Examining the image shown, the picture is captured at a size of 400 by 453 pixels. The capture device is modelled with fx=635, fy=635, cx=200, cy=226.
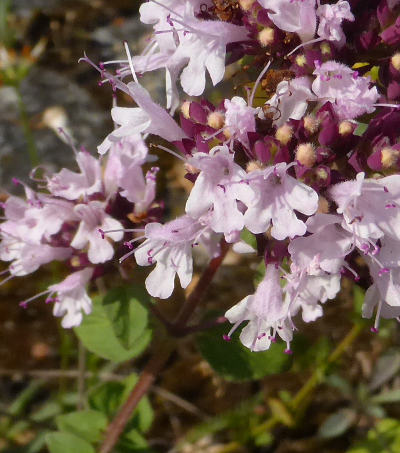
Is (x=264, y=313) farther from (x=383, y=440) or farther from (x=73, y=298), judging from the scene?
(x=383, y=440)

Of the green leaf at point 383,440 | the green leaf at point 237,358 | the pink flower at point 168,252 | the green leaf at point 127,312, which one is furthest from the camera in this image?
the green leaf at point 383,440

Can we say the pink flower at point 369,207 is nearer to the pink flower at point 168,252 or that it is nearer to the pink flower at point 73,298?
the pink flower at point 168,252

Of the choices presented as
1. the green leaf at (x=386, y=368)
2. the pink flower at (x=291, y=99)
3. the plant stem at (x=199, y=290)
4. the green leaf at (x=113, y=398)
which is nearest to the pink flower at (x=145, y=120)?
the pink flower at (x=291, y=99)

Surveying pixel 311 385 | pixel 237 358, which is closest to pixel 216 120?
pixel 237 358

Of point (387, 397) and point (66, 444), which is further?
point (387, 397)

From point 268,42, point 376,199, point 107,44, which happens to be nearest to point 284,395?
point 376,199

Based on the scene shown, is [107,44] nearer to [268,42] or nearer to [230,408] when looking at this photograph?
[230,408]
